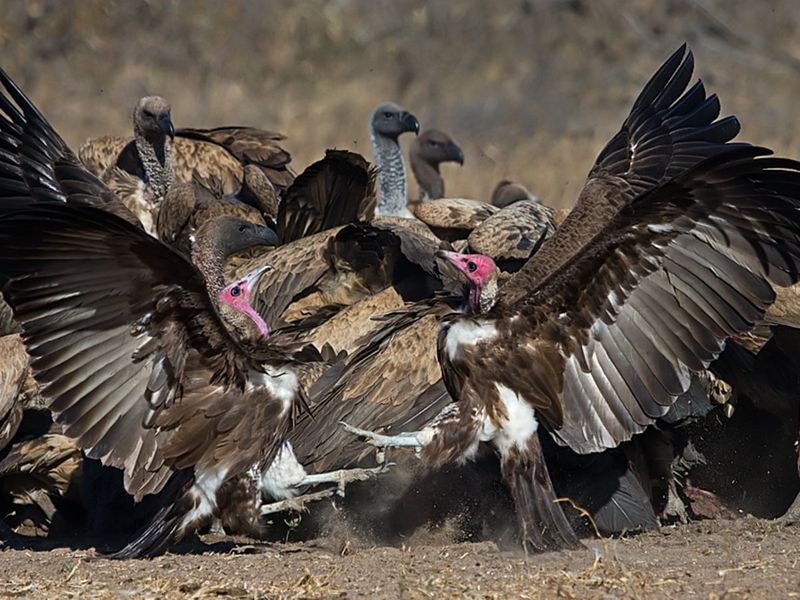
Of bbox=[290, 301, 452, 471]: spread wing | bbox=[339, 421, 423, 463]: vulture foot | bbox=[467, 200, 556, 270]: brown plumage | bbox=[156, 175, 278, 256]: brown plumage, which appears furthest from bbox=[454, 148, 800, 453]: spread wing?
bbox=[156, 175, 278, 256]: brown plumage

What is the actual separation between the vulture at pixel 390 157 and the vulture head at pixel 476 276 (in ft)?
16.1

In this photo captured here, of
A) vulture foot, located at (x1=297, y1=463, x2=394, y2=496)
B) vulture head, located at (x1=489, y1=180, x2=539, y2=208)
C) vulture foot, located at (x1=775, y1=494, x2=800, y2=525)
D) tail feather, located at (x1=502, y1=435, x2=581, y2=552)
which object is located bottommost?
vulture foot, located at (x1=775, y1=494, x2=800, y2=525)

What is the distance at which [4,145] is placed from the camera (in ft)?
25.3

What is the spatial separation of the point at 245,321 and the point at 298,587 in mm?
1617

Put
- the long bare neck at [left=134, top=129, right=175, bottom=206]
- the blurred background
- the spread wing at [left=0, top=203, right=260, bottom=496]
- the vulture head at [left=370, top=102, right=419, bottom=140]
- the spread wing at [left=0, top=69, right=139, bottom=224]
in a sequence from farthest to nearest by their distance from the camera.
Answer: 1. the blurred background
2. the vulture head at [left=370, top=102, right=419, bottom=140]
3. the long bare neck at [left=134, top=129, right=175, bottom=206]
4. the spread wing at [left=0, top=69, right=139, bottom=224]
5. the spread wing at [left=0, top=203, right=260, bottom=496]

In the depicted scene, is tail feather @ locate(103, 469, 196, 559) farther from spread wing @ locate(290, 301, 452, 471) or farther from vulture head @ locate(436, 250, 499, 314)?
vulture head @ locate(436, 250, 499, 314)

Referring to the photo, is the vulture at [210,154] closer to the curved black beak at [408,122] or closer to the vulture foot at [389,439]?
the curved black beak at [408,122]

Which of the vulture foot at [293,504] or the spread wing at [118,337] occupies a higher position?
the spread wing at [118,337]

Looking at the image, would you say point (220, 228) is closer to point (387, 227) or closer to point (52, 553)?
point (387, 227)

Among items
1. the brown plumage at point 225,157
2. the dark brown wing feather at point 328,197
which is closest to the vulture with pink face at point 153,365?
the dark brown wing feather at point 328,197

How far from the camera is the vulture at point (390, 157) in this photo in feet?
37.2

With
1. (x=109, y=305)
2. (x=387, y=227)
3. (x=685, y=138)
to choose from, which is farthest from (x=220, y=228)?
(x=685, y=138)

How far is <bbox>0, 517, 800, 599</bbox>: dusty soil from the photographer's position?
16.1 feet

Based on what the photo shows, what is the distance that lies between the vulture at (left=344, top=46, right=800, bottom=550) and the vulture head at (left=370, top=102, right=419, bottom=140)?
5890 millimetres
